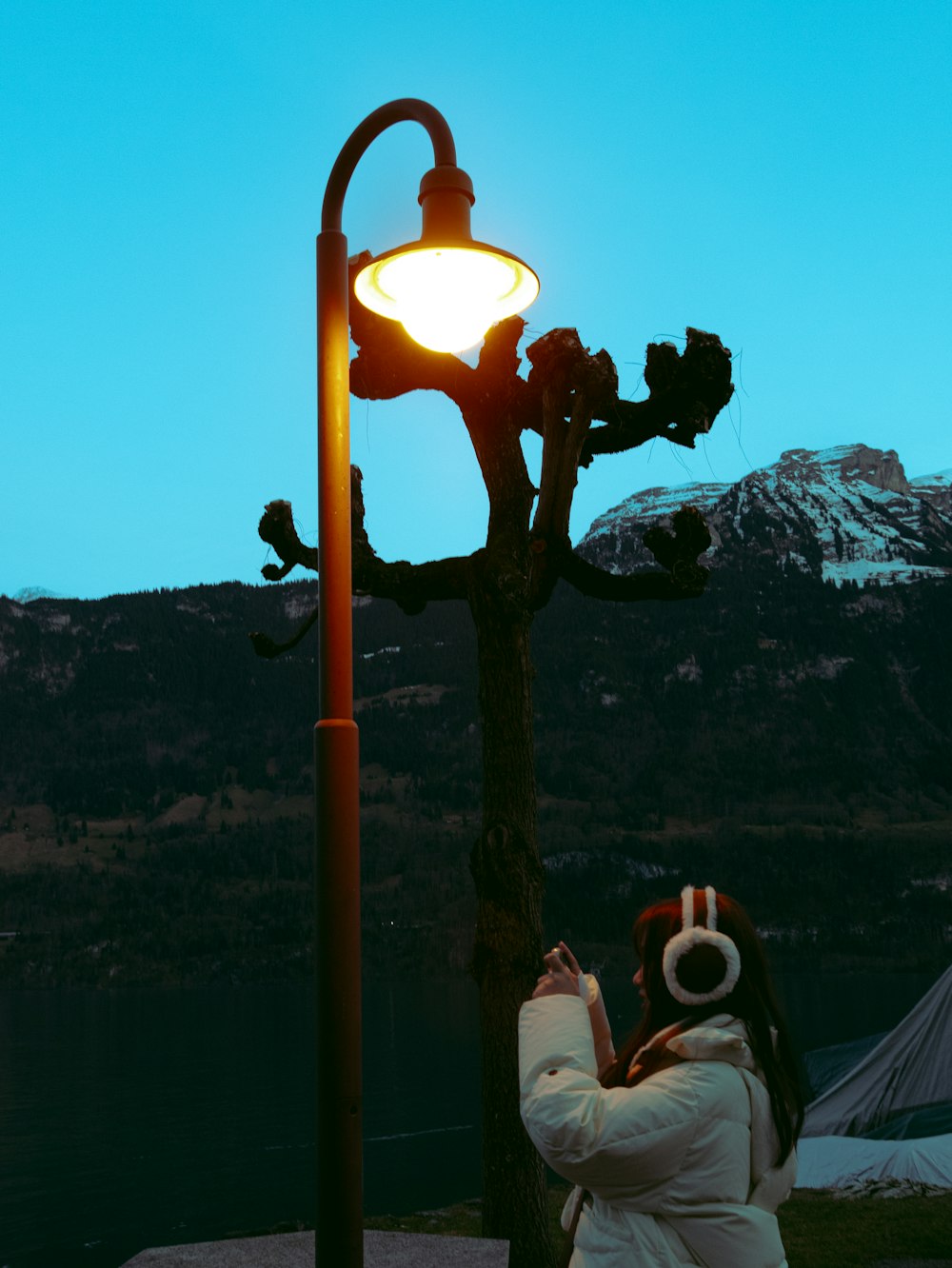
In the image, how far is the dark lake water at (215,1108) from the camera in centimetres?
6366

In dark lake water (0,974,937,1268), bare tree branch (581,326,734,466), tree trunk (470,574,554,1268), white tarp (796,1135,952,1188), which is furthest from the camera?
dark lake water (0,974,937,1268)

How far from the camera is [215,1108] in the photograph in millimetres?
101625

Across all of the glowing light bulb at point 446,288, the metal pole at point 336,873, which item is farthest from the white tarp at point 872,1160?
the glowing light bulb at point 446,288

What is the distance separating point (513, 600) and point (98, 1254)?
2205 inches

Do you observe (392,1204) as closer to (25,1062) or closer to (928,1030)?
(928,1030)

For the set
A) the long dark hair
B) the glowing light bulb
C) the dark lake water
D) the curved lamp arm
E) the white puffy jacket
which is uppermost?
the curved lamp arm

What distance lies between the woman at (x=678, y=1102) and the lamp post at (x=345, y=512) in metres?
1.21

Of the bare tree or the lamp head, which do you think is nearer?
the lamp head

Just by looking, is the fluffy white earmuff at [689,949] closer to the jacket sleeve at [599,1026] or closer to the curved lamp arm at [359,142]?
the jacket sleeve at [599,1026]

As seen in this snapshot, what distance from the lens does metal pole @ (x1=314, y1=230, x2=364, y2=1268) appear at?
414 cm

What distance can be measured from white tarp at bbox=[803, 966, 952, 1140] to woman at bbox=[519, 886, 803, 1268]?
26.9 meters

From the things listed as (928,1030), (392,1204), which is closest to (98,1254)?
(392,1204)

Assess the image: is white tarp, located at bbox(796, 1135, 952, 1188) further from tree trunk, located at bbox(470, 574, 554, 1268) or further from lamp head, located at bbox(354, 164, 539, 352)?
lamp head, located at bbox(354, 164, 539, 352)

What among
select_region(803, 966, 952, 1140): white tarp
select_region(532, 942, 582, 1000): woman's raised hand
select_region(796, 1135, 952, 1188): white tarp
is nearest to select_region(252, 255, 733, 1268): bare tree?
select_region(532, 942, 582, 1000): woman's raised hand
